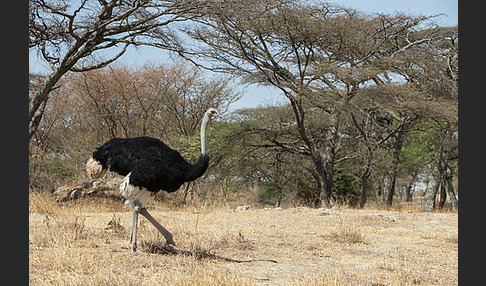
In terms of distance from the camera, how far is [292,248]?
22.1 feet

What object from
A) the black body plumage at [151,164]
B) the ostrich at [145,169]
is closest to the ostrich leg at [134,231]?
the ostrich at [145,169]

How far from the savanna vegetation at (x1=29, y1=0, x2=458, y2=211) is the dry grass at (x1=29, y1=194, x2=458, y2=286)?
11.3 feet

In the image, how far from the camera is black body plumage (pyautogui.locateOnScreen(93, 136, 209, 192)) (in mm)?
5629

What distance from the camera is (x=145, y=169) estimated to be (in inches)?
221

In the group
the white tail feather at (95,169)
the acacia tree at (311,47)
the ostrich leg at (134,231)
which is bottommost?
the ostrich leg at (134,231)

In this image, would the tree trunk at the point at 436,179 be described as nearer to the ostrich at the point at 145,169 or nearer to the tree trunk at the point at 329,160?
the tree trunk at the point at 329,160

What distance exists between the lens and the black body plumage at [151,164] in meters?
5.63

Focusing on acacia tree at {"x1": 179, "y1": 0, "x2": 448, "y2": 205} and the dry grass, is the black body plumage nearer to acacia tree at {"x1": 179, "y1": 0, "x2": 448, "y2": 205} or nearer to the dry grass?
the dry grass

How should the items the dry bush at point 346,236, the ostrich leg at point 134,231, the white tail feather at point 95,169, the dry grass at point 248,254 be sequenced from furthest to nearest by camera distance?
the dry bush at point 346,236 → the white tail feather at point 95,169 → the ostrich leg at point 134,231 → the dry grass at point 248,254

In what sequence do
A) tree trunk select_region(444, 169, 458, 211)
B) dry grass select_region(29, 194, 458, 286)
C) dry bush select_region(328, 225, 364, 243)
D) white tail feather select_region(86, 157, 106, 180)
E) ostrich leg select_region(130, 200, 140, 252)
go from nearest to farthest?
1. dry grass select_region(29, 194, 458, 286)
2. ostrich leg select_region(130, 200, 140, 252)
3. white tail feather select_region(86, 157, 106, 180)
4. dry bush select_region(328, 225, 364, 243)
5. tree trunk select_region(444, 169, 458, 211)

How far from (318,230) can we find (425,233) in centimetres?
185

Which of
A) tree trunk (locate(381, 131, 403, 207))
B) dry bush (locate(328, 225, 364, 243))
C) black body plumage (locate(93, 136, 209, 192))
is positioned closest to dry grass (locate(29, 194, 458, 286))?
dry bush (locate(328, 225, 364, 243))

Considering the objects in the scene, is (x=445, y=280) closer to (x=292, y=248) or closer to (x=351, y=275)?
(x=351, y=275)

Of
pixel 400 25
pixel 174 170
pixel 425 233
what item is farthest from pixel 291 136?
pixel 174 170
